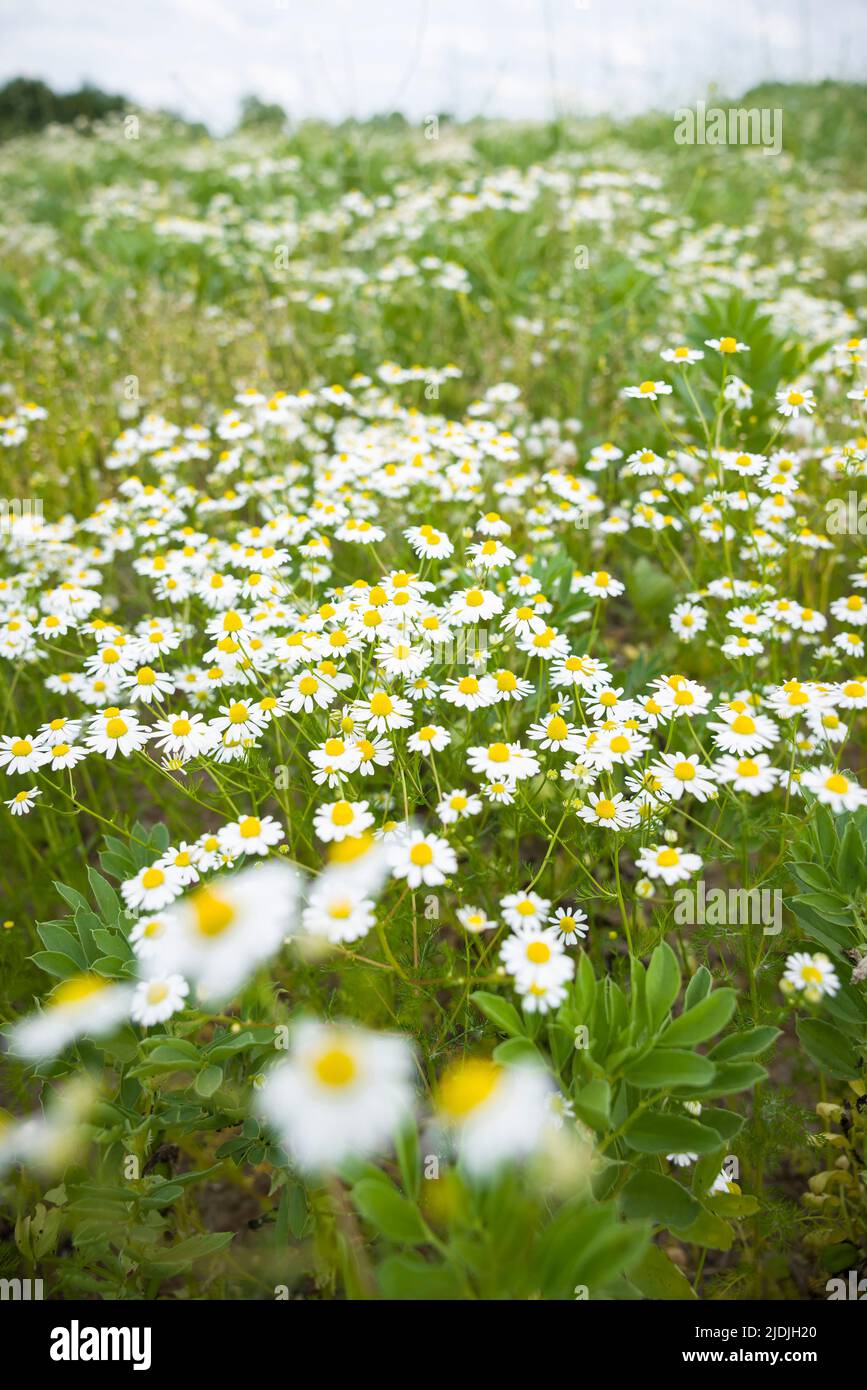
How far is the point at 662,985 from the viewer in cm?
109

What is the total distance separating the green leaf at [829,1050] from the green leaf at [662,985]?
0.29 metres

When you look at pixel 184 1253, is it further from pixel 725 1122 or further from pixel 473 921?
pixel 725 1122

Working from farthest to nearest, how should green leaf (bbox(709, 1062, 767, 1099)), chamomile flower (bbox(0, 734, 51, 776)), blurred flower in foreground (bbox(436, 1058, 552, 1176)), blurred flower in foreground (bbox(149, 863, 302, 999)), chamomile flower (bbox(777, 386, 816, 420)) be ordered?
chamomile flower (bbox(777, 386, 816, 420))
chamomile flower (bbox(0, 734, 51, 776))
green leaf (bbox(709, 1062, 767, 1099))
blurred flower in foreground (bbox(149, 863, 302, 999))
blurred flower in foreground (bbox(436, 1058, 552, 1176))

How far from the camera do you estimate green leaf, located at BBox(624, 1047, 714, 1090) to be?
0.96m

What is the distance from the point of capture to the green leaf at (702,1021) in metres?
1.02

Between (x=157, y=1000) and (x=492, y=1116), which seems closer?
(x=492, y=1116)

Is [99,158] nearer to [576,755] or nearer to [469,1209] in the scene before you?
[576,755]

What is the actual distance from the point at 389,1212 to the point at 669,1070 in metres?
0.35

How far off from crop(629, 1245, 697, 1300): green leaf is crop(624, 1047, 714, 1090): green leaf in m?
0.27

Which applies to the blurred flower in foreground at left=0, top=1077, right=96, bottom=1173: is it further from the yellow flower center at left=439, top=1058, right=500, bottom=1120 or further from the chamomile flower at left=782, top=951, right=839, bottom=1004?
the chamomile flower at left=782, top=951, right=839, bottom=1004

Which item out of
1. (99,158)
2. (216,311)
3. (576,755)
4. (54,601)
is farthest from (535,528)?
(99,158)

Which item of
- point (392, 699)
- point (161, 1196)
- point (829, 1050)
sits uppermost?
point (392, 699)

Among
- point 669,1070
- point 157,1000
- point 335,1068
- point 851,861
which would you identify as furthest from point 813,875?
point 157,1000

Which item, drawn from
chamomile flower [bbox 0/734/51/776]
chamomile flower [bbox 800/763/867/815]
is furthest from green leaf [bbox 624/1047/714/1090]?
chamomile flower [bbox 0/734/51/776]
